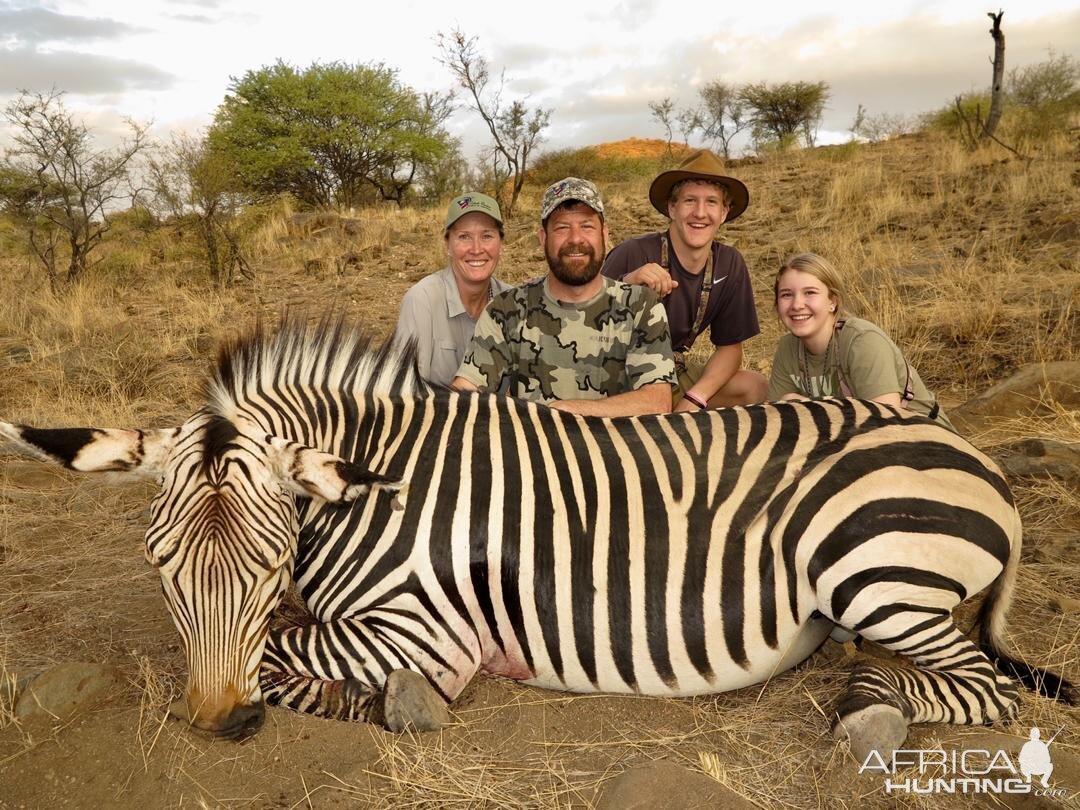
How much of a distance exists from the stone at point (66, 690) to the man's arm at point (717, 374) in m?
→ 3.32

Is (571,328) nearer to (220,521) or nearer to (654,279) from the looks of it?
(654,279)

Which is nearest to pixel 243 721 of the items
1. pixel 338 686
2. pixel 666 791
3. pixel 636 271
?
pixel 338 686

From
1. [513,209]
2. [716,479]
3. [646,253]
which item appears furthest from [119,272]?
[716,479]

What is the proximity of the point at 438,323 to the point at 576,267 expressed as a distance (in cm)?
124

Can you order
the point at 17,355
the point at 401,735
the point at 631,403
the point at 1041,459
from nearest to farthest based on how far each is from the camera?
the point at 401,735, the point at 631,403, the point at 1041,459, the point at 17,355

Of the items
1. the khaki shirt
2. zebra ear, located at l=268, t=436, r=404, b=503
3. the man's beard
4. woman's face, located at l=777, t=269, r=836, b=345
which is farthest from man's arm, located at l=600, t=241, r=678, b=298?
zebra ear, located at l=268, t=436, r=404, b=503

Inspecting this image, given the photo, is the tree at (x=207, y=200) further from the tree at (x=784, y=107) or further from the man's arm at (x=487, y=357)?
the tree at (x=784, y=107)

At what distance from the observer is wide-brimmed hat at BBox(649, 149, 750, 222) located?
4602mm

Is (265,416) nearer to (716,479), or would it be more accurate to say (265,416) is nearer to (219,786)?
(219,786)

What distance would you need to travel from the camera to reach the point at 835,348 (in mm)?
3867

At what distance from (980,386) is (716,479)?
14.2 feet

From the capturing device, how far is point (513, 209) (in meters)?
15.9

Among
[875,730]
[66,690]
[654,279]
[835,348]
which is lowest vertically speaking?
[875,730]

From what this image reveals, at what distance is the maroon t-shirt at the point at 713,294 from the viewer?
16.0 feet
